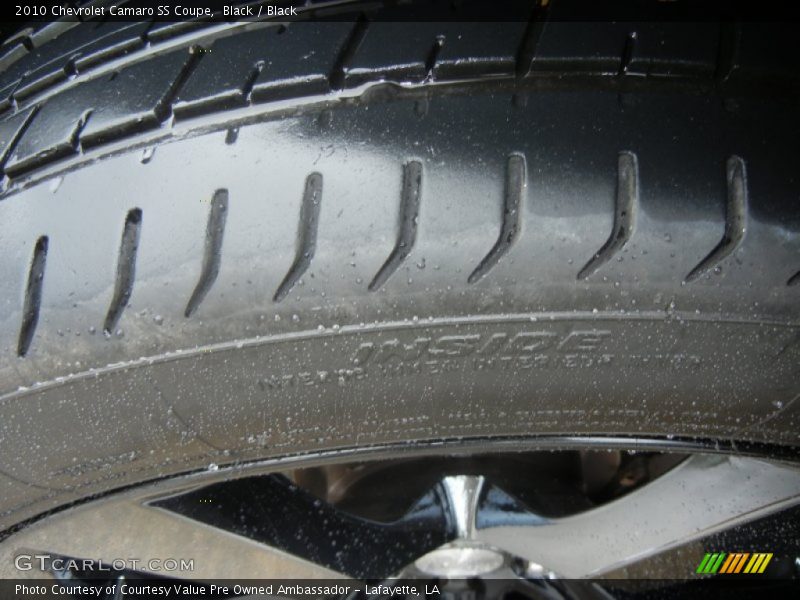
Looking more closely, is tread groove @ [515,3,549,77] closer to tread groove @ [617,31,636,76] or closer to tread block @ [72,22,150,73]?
tread groove @ [617,31,636,76]

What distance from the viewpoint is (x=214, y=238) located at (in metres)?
0.79

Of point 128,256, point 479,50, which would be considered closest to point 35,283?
point 128,256

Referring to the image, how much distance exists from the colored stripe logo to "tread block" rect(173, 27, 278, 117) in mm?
880

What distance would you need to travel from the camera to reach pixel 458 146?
0.78 meters

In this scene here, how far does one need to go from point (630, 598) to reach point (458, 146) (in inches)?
31.7

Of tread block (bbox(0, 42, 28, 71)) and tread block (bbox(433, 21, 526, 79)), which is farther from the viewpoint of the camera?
tread block (bbox(0, 42, 28, 71))

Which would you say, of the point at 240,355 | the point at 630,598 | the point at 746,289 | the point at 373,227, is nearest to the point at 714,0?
the point at 746,289

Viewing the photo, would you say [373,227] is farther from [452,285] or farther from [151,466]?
[151,466]

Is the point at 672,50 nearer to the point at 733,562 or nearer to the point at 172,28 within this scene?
the point at 172,28

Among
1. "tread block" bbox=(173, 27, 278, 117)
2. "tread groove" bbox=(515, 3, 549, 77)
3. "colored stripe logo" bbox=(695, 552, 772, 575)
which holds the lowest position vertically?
"colored stripe logo" bbox=(695, 552, 772, 575)

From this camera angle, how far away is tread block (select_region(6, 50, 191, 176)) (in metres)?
0.82

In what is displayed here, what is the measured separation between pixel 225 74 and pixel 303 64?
72 millimetres

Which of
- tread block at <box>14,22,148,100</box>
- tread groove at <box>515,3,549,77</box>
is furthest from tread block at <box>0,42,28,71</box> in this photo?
tread groove at <box>515,3,549,77</box>

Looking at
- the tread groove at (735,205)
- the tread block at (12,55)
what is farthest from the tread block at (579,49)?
the tread block at (12,55)
